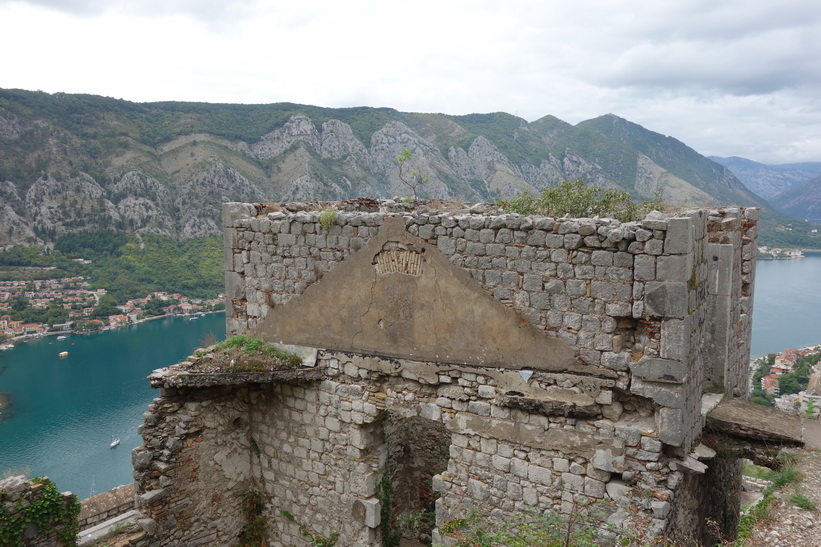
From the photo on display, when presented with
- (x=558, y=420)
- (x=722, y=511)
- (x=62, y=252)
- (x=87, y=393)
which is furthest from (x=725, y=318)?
(x=62, y=252)

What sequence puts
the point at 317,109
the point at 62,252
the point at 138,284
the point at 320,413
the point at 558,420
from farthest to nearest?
the point at 317,109 → the point at 62,252 → the point at 138,284 → the point at 320,413 → the point at 558,420

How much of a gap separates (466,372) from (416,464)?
12.1 feet

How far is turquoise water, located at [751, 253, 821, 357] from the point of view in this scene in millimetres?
45094

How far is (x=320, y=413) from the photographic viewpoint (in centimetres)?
645

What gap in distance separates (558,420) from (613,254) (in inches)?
62.7

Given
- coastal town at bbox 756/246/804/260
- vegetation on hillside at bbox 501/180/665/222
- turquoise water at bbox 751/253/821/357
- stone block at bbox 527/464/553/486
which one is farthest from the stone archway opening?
coastal town at bbox 756/246/804/260

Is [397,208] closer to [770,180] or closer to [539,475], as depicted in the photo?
[539,475]

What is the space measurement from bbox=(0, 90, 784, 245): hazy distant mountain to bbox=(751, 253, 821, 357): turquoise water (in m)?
11.7

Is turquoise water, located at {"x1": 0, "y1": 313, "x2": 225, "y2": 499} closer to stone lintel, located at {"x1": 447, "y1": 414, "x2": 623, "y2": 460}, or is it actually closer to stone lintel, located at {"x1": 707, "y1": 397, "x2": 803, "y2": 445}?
stone lintel, located at {"x1": 447, "y1": 414, "x2": 623, "y2": 460}

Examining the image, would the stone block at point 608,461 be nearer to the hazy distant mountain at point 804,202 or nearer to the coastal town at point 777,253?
the coastal town at point 777,253

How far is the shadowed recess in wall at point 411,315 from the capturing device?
5168 millimetres

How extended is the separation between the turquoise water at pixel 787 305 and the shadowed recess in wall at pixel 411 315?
140 feet

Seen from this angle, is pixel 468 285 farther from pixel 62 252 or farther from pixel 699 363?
pixel 62 252

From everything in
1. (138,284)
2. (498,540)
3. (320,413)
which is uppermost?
(320,413)
